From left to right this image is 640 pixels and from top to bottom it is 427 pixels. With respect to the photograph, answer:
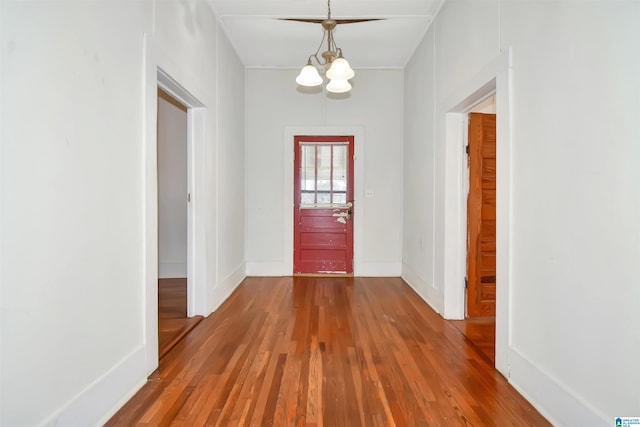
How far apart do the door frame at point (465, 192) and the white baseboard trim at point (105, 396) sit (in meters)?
2.33

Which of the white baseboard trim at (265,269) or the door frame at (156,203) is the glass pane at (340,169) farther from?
the door frame at (156,203)

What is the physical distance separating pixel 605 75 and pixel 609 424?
58.8 inches

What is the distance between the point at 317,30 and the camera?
3.89 meters

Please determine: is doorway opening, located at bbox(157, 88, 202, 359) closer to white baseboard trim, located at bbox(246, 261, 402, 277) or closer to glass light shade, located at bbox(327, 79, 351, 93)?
white baseboard trim, located at bbox(246, 261, 402, 277)

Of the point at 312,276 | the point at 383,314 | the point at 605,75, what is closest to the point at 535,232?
the point at 605,75

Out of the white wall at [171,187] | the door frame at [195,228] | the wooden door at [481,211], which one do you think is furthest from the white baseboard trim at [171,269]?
the wooden door at [481,211]

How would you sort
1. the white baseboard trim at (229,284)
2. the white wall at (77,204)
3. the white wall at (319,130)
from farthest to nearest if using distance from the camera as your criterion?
the white wall at (319,130), the white baseboard trim at (229,284), the white wall at (77,204)

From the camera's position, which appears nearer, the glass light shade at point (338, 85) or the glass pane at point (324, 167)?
the glass light shade at point (338, 85)

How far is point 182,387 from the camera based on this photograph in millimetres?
2002

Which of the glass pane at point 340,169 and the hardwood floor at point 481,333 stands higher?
the glass pane at point 340,169

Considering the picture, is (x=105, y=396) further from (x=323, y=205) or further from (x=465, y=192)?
(x=323, y=205)

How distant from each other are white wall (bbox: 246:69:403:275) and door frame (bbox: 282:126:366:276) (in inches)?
0.6

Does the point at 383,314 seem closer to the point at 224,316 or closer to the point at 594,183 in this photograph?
the point at 224,316

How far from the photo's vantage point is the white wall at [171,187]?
504 cm
